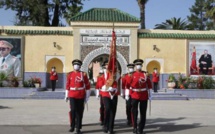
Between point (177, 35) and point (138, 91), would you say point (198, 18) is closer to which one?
point (177, 35)

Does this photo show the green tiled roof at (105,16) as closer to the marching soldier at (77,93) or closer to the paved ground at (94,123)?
the paved ground at (94,123)

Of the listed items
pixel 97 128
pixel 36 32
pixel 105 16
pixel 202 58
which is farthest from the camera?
pixel 202 58

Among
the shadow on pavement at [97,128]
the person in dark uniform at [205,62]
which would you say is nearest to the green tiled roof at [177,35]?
the person in dark uniform at [205,62]

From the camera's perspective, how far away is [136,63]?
1050 cm

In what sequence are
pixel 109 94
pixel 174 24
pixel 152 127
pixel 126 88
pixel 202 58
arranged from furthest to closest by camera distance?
pixel 174 24
pixel 202 58
pixel 152 127
pixel 126 88
pixel 109 94

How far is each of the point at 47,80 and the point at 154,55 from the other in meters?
7.07

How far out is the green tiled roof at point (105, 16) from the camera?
25984 mm

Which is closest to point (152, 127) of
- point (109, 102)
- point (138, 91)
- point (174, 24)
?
point (138, 91)

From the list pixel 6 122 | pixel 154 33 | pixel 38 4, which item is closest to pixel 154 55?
pixel 154 33

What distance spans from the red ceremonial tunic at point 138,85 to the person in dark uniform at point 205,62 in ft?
55.6

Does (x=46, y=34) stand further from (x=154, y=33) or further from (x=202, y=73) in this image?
(x=202, y=73)

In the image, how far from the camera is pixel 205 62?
1054 inches

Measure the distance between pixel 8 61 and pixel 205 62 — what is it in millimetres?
12533

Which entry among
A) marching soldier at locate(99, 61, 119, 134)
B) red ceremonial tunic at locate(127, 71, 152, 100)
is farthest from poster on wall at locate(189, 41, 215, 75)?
marching soldier at locate(99, 61, 119, 134)
